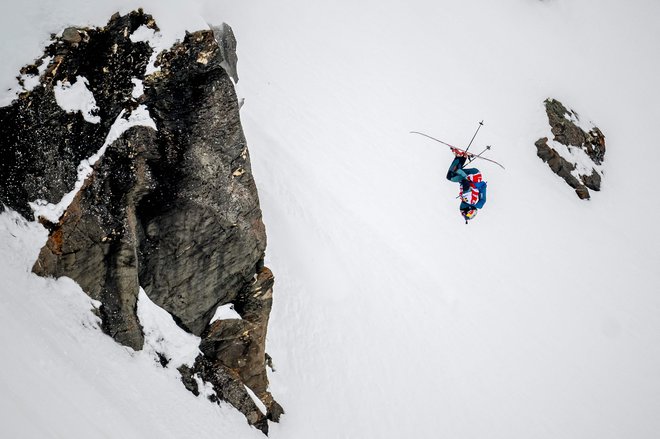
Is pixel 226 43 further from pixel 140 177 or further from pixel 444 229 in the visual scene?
pixel 444 229

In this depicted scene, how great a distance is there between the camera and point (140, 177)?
9.01 m

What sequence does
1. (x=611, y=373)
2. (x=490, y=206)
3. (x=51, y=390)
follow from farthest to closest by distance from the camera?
(x=490, y=206)
(x=611, y=373)
(x=51, y=390)

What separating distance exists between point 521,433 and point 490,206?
11.8 meters

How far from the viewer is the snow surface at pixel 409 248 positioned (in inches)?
326

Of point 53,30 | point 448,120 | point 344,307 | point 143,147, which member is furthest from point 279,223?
point 448,120

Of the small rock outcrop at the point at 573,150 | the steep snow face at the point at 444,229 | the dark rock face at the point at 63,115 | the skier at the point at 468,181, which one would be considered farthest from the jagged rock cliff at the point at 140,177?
the small rock outcrop at the point at 573,150

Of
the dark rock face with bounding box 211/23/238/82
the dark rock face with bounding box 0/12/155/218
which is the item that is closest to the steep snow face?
the dark rock face with bounding box 211/23/238/82

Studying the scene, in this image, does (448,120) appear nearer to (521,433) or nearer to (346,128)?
(346,128)

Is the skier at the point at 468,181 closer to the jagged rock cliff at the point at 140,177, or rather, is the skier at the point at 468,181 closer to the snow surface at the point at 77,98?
the jagged rock cliff at the point at 140,177

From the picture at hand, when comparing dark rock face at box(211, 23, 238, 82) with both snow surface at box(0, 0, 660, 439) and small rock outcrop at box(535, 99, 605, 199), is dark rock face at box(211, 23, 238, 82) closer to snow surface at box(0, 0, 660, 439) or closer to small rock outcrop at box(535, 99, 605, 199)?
snow surface at box(0, 0, 660, 439)

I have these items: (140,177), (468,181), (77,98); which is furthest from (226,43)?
(468,181)

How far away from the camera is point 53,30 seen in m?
8.38

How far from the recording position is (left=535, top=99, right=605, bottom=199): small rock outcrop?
28.4 metres

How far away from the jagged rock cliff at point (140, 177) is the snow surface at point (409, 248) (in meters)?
0.41
